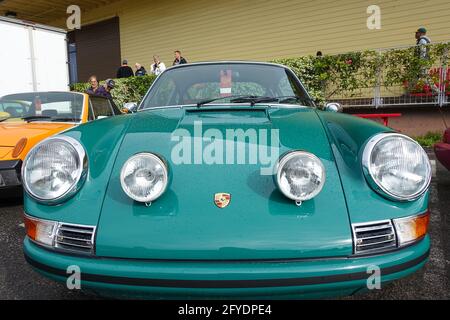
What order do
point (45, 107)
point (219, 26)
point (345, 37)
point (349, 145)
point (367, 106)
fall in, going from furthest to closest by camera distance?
1. point (219, 26)
2. point (345, 37)
3. point (367, 106)
4. point (45, 107)
5. point (349, 145)

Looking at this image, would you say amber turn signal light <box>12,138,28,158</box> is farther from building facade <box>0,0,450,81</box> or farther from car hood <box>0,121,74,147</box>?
building facade <box>0,0,450,81</box>

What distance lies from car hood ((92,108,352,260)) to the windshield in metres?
0.95

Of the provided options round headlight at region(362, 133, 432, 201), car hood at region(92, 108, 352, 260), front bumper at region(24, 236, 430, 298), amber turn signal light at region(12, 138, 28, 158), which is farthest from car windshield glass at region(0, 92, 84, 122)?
round headlight at region(362, 133, 432, 201)

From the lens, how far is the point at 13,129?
3820 mm

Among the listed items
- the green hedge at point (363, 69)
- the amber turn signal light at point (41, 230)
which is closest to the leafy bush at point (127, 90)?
the green hedge at point (363, 69)

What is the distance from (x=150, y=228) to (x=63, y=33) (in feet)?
26.2

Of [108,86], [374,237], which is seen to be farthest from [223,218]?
[108,86]

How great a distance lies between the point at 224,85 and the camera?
8.89 ft

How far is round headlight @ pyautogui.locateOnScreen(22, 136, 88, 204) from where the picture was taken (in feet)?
5.17

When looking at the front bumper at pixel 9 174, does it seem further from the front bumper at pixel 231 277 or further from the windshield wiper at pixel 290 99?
the windshield wiper at pixel 290 99

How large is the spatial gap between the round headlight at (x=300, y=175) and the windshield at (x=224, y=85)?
108 cm

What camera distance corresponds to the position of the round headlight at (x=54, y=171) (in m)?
1.58
